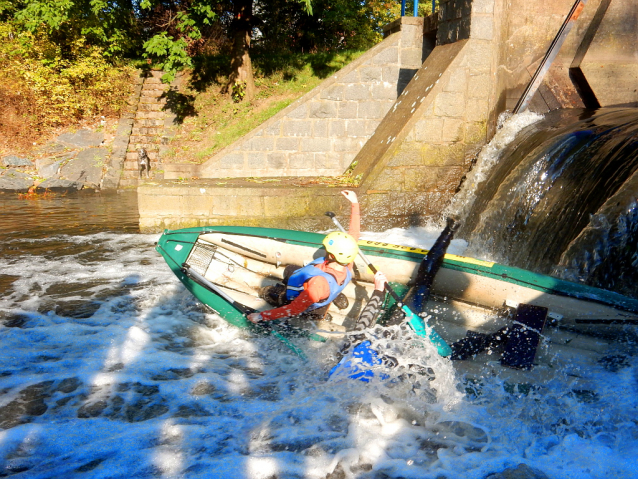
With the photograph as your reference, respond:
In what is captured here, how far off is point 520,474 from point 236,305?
9.21 feet

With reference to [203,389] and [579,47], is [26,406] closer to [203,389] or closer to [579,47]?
[203,389]

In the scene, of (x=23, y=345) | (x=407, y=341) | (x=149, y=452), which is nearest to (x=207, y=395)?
(x=149, y=452)

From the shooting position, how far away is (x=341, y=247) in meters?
4.73

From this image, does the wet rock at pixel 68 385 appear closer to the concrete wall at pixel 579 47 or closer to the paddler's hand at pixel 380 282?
the paddler's hand at pixel 380 282

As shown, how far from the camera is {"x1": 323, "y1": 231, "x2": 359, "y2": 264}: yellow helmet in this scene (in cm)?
473

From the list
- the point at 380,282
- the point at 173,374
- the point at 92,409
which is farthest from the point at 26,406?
the point at 380,282

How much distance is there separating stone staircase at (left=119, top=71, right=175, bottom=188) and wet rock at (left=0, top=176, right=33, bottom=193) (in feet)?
7.21

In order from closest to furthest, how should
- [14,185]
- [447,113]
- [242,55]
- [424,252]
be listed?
1. [424,252]
2. [447,113]
3. [14,185]
4. [242,55]

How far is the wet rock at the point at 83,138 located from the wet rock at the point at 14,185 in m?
1.97

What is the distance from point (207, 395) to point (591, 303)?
10.6 ft

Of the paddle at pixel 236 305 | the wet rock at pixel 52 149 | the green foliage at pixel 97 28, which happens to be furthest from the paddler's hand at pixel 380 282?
the green foliage at pixel 97 28

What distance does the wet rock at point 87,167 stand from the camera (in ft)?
44.3

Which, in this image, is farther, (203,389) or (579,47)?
(579,47)

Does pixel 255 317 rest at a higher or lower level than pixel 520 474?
higher
